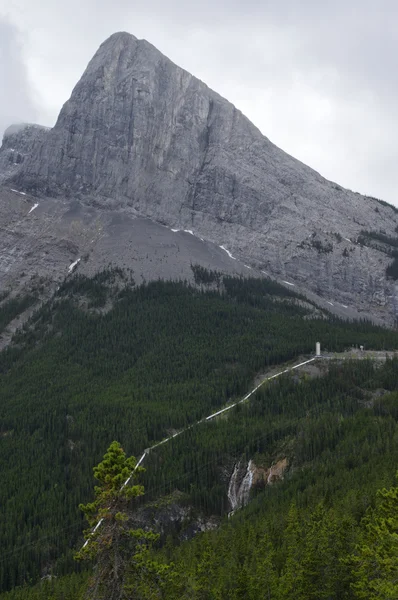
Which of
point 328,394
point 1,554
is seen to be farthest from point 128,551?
point 328,394

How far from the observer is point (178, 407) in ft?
373

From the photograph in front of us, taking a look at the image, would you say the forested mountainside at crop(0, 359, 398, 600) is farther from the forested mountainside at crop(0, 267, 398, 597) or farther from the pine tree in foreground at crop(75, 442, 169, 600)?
the pine tree in foreground at crop(75, 442, 169, 600)

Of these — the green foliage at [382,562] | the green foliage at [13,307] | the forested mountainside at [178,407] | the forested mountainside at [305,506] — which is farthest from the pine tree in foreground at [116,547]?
the green foliage at [13,307]

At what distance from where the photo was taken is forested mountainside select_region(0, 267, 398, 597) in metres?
87.1

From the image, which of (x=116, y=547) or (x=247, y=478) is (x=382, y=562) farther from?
(x=247, y=478)

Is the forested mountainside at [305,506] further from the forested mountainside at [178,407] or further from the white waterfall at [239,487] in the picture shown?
the white waterfall at [239,487]

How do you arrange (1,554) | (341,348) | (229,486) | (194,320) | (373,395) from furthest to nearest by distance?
(194,320) < (341,348) < (373,395) < (229,486) < (1,554)

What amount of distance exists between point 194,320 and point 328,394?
43.8 m

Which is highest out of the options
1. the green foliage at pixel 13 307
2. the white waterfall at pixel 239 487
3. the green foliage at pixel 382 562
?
the green foliage at pixel 382 562

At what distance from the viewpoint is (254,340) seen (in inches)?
5359

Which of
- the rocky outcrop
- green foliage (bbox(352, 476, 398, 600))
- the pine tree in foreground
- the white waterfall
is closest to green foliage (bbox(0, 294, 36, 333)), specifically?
the white waterfall

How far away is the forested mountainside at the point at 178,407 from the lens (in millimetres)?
87125

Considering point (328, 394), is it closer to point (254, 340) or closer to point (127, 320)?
point (254, 340)

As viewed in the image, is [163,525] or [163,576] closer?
[163,576]
